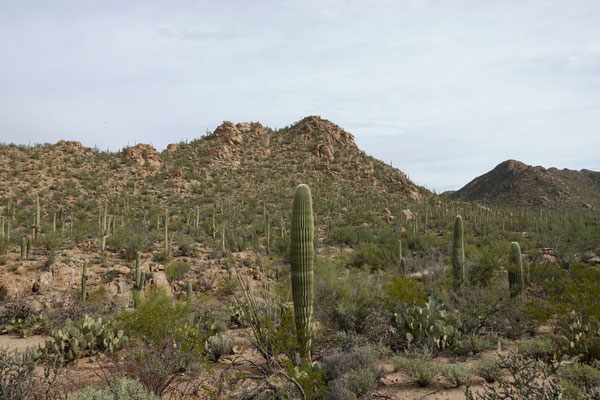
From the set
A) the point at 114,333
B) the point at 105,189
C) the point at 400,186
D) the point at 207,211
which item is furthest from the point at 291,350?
the point at 400,186

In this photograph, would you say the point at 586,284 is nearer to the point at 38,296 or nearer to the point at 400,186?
the point at 38,296

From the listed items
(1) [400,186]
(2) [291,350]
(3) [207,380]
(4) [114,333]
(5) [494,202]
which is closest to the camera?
(3) [207,380]

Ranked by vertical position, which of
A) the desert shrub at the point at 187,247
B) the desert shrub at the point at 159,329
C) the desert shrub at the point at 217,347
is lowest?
the desert shrub at the point at 217,347

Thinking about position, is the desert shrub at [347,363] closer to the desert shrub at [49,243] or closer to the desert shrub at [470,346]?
the desert shrub at [470,346]

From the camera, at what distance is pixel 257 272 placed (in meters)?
15.5

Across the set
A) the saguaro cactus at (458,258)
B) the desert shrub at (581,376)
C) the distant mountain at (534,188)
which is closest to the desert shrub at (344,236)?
the saguaro cactus at (458,258)

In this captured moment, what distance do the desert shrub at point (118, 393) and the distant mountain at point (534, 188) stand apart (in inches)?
2067

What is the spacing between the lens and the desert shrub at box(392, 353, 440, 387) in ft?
18.2

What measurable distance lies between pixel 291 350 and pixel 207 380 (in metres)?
1.48

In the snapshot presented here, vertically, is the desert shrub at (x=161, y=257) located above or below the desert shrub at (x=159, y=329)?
above

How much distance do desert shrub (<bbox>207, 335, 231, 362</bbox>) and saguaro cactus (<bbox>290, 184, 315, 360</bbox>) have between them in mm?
1780

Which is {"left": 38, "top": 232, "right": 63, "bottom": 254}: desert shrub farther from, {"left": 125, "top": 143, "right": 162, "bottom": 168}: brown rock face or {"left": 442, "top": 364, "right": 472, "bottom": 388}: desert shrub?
{"left": 125, "top": 143, "right": 162, "bottom": 168}: brown rock face

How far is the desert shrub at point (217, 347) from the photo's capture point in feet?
23.3

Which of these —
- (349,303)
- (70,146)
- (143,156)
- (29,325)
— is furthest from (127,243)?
(70,146)
